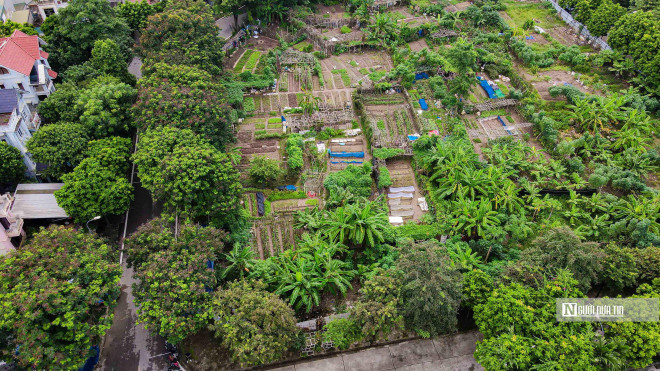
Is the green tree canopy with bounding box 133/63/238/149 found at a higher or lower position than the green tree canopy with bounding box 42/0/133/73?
lower

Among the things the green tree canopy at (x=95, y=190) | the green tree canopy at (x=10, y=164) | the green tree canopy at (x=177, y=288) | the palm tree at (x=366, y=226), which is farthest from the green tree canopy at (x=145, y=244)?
the green tree canopy at (x=10, y=164)

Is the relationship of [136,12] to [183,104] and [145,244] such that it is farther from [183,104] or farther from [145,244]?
[145,244]

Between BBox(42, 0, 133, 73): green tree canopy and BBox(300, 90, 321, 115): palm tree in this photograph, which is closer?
BBox(42, 0, 133, 73): green tree canopy

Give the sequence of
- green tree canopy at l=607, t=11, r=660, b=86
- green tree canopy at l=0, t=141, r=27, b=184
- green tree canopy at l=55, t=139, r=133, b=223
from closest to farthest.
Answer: green tree canopy at l=55, t=139, r=133, b=223
green tree canopy at l=0, t=141, r=27, b=184
green tree canopy at l=607, t=11, r=660, b=86

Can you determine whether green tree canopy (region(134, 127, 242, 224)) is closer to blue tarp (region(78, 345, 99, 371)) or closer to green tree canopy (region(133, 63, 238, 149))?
green tree canopy (region(133, 63, 238, 149))

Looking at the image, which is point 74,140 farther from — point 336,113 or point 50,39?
Answer: point 336,113

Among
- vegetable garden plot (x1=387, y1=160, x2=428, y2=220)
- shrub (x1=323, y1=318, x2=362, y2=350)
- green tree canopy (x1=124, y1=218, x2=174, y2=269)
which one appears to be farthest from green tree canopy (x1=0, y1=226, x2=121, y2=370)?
vegetable garden plot (x1=387, y1=160, x2=428, y2=220)

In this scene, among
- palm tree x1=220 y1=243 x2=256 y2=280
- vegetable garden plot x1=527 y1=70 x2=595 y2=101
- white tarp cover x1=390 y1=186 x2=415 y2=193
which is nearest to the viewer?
palm tree x1=220 y1=243 x2=256 y2=280
